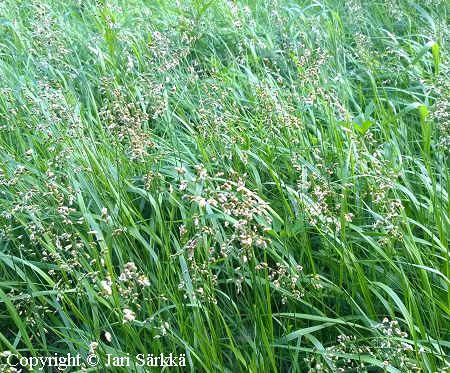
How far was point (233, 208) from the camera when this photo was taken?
1791 millimetres

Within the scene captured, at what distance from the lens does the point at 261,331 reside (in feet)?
6.35

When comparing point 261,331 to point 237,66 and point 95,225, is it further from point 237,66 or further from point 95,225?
point 237,66

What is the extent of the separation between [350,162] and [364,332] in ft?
2.40

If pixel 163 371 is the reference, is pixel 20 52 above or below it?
above

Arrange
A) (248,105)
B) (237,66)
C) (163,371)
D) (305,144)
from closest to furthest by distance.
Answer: (163,371) < (305,144) < (248,105) < (237,66)

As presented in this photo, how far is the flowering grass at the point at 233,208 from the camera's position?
1.96m

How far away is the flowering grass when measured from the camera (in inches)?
77.4

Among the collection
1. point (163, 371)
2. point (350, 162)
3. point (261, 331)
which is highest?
point (350, 162)

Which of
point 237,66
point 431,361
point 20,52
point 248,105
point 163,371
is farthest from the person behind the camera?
point 20,52

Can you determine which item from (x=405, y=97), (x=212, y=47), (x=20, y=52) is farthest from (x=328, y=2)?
(x=20, y=52)

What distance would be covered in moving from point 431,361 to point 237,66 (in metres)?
2.32

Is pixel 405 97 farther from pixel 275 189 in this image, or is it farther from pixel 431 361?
pixel 431 361

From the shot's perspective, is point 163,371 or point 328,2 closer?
point 163,371

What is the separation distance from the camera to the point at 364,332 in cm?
214
